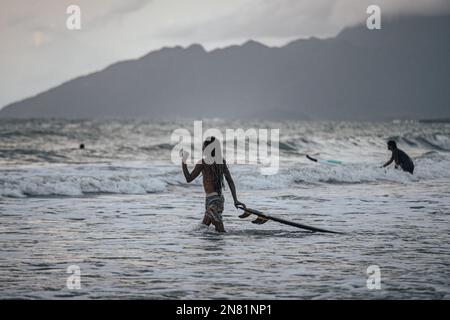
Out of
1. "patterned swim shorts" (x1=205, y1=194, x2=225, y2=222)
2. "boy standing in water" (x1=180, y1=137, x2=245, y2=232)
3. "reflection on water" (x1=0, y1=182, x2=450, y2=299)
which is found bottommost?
"reflection on water" (x1=0, y1=182, x2=450, y2=299)

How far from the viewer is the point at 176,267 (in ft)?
28.2

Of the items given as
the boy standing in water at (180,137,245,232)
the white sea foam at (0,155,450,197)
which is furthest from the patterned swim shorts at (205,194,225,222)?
the white sea foam at (0,155,450,197)

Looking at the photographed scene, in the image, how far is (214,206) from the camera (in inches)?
438

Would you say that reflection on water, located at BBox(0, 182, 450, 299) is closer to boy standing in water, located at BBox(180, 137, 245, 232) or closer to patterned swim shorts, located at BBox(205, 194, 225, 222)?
patterned swim shorts, located at BBox(205, 194, 225, 222)

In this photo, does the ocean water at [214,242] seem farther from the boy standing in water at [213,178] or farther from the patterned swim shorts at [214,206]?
the boy standing in water at [213,178]

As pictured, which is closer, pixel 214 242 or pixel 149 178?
pixel 214 242

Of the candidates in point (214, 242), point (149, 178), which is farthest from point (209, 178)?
point (149, 178)

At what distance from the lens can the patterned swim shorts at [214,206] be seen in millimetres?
11078

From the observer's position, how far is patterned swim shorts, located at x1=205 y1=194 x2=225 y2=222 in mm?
11078

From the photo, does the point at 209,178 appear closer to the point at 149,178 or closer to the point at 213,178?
the point at 213,178

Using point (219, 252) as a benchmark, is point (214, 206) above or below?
above

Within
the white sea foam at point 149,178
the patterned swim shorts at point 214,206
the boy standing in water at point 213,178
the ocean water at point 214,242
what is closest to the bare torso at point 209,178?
the boy standing in water at point 213,178
